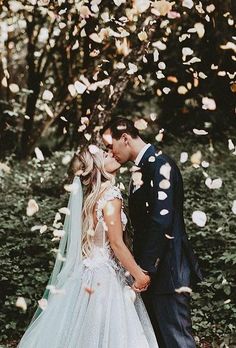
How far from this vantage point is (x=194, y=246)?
7.26m

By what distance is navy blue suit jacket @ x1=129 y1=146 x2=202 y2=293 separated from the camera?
435 centimetres

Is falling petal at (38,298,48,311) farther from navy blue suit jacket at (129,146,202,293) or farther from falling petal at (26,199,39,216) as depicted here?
falling petal at (26,199,39,216)

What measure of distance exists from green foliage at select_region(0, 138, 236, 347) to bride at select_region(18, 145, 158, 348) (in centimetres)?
145

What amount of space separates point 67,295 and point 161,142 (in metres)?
9.04

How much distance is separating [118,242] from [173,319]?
70cm

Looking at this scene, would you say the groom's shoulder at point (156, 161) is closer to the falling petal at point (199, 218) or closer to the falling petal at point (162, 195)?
the falling petal at point (162, 195)

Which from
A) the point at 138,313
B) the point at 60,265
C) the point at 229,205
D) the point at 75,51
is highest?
the point at 75,51

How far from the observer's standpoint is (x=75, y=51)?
1371 centimetres

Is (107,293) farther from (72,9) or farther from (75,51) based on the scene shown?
(75,51)

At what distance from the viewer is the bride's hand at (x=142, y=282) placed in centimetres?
439

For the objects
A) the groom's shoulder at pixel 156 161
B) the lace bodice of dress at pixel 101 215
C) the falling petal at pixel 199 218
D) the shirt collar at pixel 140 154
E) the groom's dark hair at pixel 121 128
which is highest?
the falling petal at pixel 199 218

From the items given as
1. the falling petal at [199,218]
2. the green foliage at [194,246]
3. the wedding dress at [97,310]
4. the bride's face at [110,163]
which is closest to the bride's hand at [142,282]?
the wedding dress at [97,310]

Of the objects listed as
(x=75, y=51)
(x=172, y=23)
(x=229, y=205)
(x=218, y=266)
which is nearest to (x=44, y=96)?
(x=75, y=51)

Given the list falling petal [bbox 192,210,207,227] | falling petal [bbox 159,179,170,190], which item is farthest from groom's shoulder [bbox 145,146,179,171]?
falling petal [bbox 192,210,207,227]
